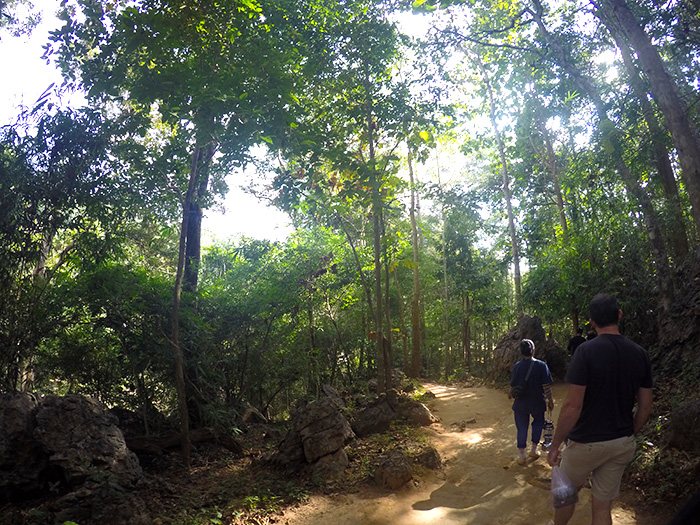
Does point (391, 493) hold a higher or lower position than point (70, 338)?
lower

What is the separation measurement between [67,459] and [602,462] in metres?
5.62

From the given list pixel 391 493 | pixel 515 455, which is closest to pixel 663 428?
pixel 515 455

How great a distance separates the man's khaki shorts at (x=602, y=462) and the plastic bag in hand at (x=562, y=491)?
63mm

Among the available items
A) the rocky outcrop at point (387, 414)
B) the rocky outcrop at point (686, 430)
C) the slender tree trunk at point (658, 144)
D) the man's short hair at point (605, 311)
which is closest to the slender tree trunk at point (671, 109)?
the slender tree trunk at point (658, 144)

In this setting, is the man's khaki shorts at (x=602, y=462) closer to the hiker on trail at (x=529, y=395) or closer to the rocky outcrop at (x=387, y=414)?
the hiker on trail at (x=529, y=395)

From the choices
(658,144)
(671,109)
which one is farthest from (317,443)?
(658,144)

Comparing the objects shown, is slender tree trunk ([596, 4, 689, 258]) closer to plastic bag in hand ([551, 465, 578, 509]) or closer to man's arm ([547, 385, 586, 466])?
man's arm ([547, 385, 586, 466])

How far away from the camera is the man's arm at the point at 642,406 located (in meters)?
3.13

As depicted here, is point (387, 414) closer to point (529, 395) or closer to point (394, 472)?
→ point (394, 472)

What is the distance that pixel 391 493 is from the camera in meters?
5.65

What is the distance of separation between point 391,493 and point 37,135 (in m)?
7.45

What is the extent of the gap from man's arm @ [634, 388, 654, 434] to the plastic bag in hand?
1.96 ft

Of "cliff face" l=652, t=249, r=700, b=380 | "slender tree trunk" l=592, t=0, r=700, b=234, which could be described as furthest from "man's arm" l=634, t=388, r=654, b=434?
"cliff face" l=652, t=249, r=700, b=380

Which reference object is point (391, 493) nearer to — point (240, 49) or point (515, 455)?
point (515, 455)
